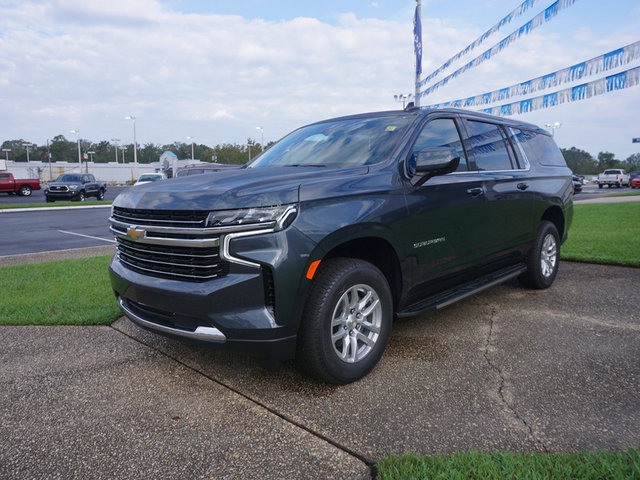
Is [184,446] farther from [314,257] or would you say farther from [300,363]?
[314,257]

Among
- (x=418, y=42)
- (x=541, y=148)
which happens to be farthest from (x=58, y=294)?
(x=418, y=42)

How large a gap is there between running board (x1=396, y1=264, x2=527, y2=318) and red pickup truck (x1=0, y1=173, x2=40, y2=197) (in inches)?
1446

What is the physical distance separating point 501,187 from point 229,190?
280 centimetres

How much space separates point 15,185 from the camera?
3356cm

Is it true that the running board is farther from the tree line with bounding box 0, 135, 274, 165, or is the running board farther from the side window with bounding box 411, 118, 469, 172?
the tree line with bounding box 0, 135, 274, 165

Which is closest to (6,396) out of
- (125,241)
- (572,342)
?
(125,241)

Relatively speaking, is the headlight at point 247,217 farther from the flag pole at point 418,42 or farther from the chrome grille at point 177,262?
the flag pole at point 418,42

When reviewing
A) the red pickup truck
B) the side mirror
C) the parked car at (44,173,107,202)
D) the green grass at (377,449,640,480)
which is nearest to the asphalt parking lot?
the green grass at (377,449,640,480)

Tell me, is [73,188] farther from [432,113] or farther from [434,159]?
[434,159]

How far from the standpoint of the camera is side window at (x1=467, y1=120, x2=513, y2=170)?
4.38 meters

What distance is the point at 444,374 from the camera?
3307 mm

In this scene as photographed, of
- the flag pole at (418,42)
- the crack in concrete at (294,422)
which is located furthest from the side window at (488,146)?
the flag pole at (418,42)

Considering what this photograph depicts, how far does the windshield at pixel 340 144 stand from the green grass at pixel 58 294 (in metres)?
2.23

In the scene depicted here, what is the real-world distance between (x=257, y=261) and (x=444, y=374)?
1593 millimetres
